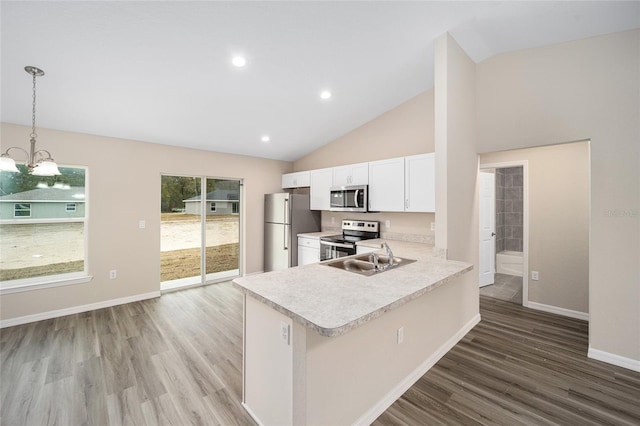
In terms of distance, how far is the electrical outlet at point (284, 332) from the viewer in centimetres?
148

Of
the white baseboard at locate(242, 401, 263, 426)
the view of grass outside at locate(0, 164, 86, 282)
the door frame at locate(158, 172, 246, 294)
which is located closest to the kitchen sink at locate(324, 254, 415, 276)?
the white baseboard at locate(242, 401, 263, 426)

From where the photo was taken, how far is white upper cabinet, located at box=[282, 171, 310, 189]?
5.18 m

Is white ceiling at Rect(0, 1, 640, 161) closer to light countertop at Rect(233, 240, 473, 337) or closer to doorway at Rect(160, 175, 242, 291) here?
doorway at Rect(160, 175, 242, 291)

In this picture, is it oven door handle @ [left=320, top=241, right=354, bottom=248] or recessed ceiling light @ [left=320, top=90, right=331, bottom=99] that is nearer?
recessed ceiling light @ [left=320, top=90, right=331, bottom=99]

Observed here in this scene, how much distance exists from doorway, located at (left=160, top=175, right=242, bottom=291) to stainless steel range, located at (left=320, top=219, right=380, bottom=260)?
79.3 inches

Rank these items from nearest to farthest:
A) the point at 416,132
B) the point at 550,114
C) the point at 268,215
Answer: the point at 550,114, the point at 416,132, the point at 268,215

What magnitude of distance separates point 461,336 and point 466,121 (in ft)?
7.88

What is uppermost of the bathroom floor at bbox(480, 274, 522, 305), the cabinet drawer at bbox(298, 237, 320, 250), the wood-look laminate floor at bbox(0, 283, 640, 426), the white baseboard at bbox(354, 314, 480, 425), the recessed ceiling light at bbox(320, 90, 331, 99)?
the recessed ceiling light at bbox(320, 90, 331, 99)

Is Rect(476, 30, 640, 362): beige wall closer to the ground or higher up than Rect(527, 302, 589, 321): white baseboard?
higher up

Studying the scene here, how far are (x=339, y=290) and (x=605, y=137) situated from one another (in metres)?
2.91

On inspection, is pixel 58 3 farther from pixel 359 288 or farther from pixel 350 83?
Answer: pixel 359 288

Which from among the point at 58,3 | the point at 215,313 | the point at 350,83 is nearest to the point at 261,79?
the point at 350,83

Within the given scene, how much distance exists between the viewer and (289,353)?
1.47 m

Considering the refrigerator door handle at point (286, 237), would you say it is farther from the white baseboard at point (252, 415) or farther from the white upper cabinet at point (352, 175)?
the white baseboard at point (252, 415)
